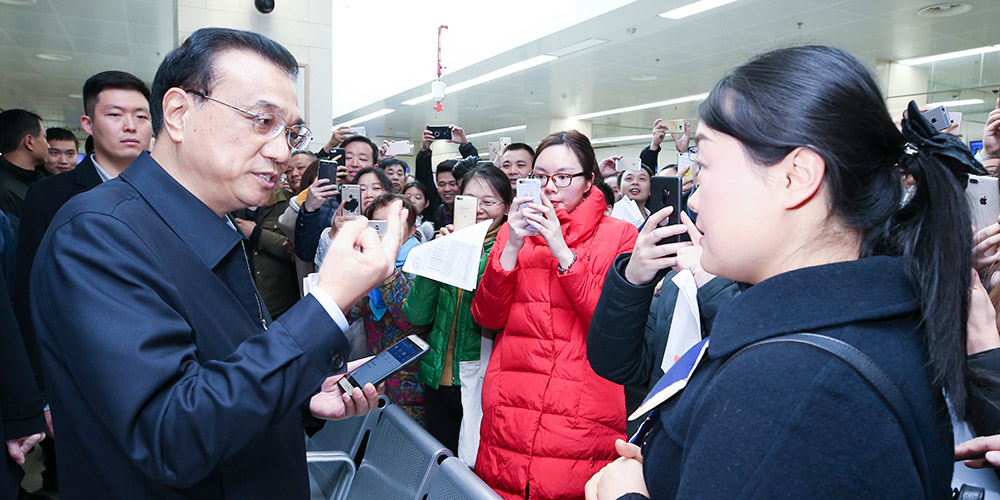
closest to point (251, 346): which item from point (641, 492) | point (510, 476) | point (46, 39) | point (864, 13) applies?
point (641, 492)

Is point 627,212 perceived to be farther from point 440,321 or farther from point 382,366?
point 382,366

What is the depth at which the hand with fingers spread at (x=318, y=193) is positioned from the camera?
2982 millimetres

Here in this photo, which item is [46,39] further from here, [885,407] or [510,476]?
[885,407]

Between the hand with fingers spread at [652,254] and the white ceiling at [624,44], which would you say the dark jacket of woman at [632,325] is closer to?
the hand with fingers spread at [652,254]

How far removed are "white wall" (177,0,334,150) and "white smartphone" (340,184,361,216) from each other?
10.1ft

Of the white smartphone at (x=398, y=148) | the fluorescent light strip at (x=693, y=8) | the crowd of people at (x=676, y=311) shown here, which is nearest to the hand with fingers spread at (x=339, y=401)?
the crowd of people at (x=676, y=311)

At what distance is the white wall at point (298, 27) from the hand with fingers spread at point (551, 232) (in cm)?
436

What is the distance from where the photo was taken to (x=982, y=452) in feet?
3.64

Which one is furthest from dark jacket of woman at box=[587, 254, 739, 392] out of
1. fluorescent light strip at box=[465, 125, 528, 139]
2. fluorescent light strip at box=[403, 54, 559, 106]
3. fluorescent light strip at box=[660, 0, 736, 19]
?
fluorescent light strip at box=[465, 125, 528, 139]

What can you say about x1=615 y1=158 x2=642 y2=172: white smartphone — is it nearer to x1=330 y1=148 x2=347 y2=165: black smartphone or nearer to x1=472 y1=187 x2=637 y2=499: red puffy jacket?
x1=330 y1=148 x2=347 y2=165: black smartphone

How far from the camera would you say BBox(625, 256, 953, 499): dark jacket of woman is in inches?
23.5

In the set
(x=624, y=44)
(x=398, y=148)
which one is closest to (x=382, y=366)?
(x=398, y=148)

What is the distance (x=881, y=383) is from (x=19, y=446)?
1.98m

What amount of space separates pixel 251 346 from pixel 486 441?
1.29m
